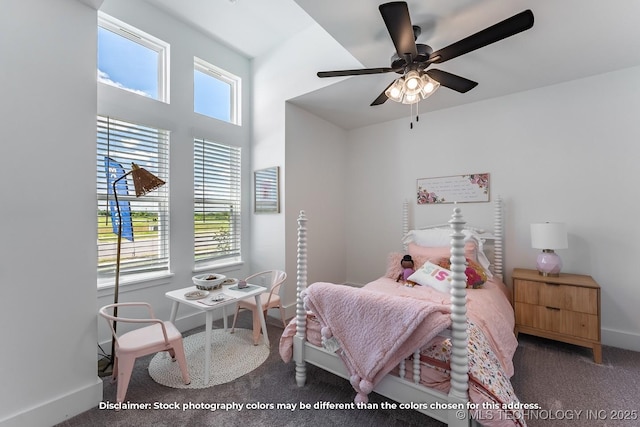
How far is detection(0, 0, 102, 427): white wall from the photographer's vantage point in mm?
1495

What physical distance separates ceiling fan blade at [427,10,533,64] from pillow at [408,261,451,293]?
1.73m

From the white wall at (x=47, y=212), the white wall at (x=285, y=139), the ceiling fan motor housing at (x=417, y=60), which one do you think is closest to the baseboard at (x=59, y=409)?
the white wall at (x=47, y=212)

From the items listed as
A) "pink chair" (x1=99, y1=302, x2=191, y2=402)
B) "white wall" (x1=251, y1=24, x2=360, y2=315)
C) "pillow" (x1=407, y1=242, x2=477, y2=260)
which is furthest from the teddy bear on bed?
"pink chair" (x1=99, y1=302, x2=191, y2=402)

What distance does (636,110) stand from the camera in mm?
2453

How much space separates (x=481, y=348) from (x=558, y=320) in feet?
4.74

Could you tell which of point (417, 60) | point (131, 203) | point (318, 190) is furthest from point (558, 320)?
point (131, 203)

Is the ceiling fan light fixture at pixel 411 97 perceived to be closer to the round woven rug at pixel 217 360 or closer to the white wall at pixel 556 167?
the white wall at pixel 556 167

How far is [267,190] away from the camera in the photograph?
3400mm

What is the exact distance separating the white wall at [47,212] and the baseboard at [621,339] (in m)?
4.34

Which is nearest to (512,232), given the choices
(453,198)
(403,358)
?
(453,198)

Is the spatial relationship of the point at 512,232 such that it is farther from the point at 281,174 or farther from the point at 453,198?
the point at 281,174

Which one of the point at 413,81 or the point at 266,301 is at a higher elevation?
the point at 413,81

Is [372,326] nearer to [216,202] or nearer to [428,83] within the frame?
[428,83]

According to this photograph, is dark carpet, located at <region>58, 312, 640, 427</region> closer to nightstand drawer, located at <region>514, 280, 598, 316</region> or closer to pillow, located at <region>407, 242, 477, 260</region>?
nightstand drawer, located at <region>514, 280, 598, 316</region>
